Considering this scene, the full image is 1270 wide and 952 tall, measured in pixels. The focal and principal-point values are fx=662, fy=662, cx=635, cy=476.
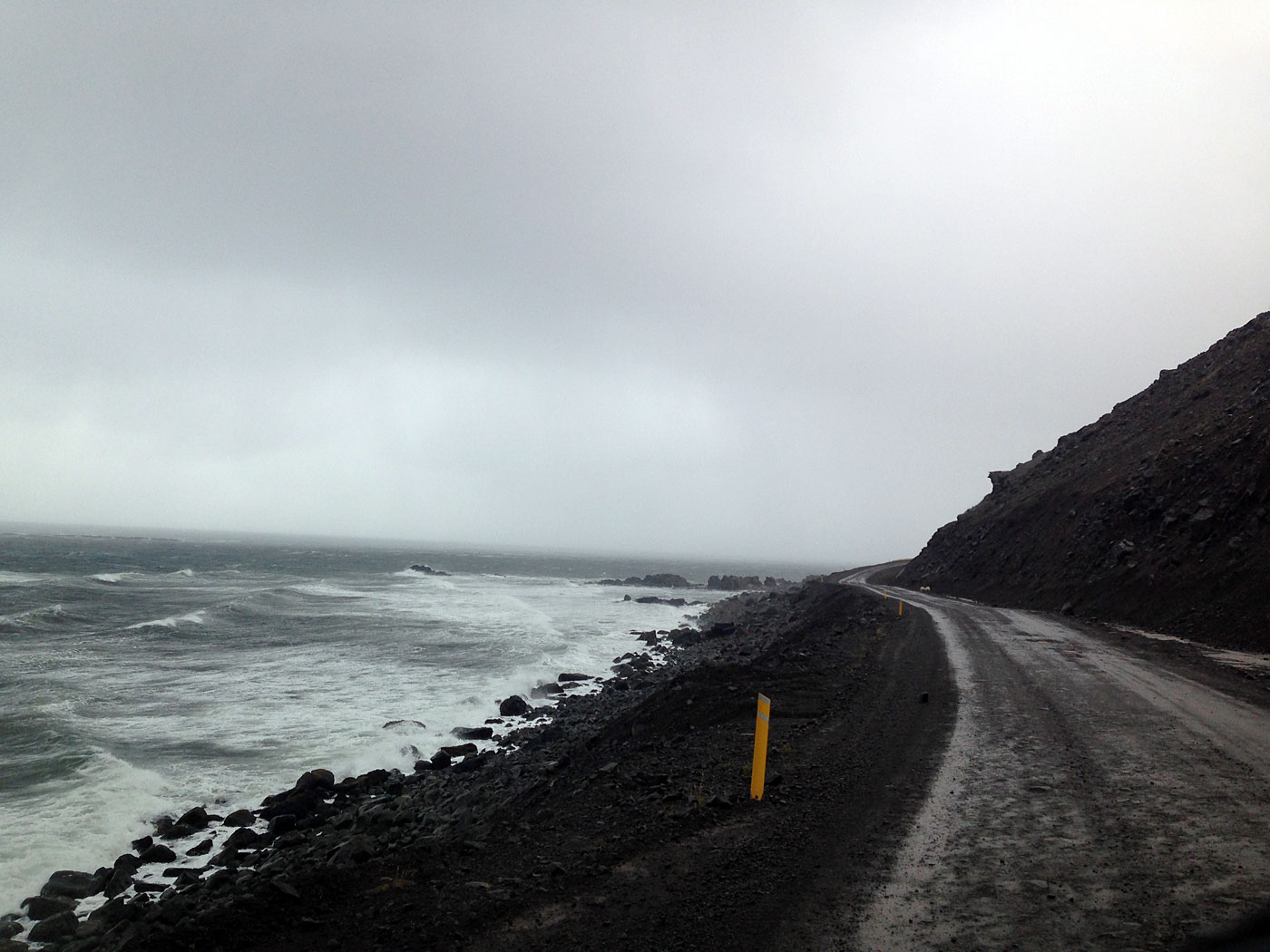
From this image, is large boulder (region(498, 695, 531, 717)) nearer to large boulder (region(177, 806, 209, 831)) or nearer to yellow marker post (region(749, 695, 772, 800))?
large boulder (region(177, 806, 209, 831))

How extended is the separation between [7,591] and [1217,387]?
68818 millimetres

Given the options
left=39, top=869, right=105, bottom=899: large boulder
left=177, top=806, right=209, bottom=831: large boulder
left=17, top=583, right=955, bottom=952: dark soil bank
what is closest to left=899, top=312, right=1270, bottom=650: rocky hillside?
left=17, top=583, right=955, bottom=952: dark soil bank

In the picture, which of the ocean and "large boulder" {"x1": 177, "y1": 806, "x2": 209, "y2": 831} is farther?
the ocean

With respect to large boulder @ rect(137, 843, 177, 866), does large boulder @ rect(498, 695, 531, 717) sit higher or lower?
higher

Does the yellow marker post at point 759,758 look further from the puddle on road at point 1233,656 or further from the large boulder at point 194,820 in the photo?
the puddle on road at point 1233,656

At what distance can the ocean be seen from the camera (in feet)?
41.2

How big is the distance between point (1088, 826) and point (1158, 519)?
21.2 metres

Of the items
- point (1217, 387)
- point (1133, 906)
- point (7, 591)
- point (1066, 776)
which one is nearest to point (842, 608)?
point (1217, 387)

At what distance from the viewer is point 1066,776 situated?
284 inches

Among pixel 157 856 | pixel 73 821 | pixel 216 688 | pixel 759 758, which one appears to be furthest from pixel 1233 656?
pixel 216 688

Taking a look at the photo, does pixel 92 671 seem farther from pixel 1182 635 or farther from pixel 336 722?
pixel 1182 635

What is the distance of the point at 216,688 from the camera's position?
21.3 metres

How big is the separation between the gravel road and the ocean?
38.5 ft

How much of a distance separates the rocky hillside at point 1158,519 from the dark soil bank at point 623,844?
9754mm
